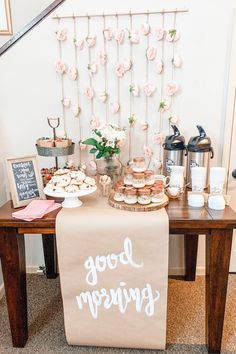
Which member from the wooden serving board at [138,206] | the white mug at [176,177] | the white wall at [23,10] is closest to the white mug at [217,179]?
the white mug at [176,177]

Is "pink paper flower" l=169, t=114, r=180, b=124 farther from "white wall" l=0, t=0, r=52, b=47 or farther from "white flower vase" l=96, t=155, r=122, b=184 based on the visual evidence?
"white wall" l=0, t=0, r=52, b=47

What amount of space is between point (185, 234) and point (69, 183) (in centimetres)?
61

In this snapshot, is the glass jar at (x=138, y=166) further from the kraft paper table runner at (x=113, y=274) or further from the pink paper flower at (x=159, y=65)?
the pink paper flower at (x=159, y=65)

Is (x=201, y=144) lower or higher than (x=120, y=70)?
lower

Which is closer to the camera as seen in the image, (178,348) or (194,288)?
(178,348)

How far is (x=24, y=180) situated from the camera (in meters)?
1.50

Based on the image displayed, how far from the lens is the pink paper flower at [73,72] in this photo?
1.78m

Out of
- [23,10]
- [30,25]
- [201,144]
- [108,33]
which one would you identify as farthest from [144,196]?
[23,10]

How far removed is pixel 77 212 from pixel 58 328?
786mm

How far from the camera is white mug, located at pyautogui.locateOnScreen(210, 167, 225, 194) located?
145 centimetres

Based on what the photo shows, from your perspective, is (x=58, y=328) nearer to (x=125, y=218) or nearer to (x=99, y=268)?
(x=99, y=268)

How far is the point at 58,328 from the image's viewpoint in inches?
65.0

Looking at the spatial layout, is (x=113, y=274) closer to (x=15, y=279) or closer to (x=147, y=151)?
(x=15, y=279)

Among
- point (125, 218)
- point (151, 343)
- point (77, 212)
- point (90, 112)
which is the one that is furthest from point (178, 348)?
point (90, 112)
